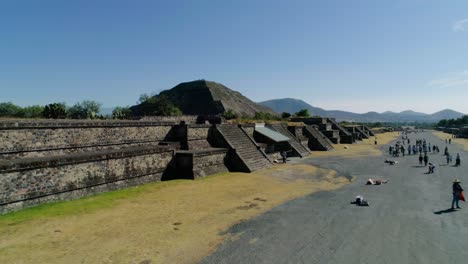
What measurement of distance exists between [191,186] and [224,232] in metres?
7.66

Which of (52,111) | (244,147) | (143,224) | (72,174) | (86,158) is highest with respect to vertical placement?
(52,111)

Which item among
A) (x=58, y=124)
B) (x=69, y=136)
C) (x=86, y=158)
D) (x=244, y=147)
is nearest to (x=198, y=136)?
(x=244, y=147)

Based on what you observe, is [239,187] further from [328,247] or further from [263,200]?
[328,247]

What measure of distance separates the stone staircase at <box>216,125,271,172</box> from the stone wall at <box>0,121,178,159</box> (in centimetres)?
588

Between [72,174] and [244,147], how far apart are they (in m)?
15.2

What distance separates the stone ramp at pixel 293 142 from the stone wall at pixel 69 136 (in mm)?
16382

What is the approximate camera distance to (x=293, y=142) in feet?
122

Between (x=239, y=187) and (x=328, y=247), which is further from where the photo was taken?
(x=239, y=187)

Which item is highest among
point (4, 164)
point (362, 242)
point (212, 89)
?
point (212, 89)

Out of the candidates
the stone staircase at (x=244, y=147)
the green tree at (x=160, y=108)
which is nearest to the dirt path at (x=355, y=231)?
the stone staircase at (x=244, y=147)

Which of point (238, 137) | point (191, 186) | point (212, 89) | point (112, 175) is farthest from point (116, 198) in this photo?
point (212, 89)

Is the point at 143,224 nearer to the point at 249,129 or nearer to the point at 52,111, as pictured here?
the point at 249,129

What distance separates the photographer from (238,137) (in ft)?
94.2

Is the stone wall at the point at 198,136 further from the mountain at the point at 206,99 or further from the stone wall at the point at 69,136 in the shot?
the mountain at the point at 206,99
